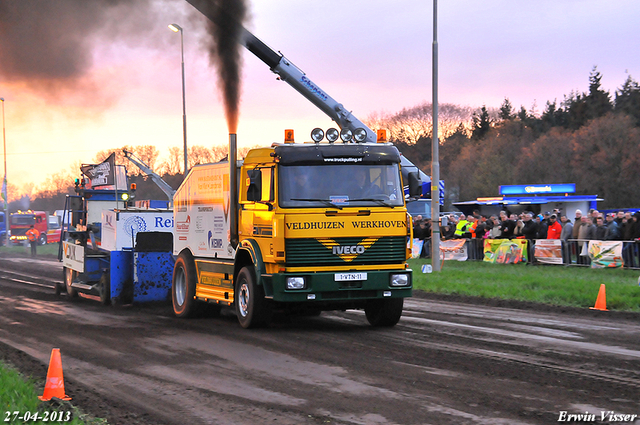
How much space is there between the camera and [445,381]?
25.8 feet

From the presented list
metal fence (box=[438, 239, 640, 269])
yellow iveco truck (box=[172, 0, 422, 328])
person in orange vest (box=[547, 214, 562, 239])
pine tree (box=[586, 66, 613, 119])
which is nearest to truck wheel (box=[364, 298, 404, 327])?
yellow iveco truck (box=[172, 0, 422, 328])

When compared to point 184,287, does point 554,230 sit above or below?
above

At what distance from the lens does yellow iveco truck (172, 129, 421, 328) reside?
1152cm

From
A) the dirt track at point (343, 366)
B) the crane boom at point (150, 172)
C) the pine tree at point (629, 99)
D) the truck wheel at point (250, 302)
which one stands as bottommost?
the dirt track at point (343, 366)

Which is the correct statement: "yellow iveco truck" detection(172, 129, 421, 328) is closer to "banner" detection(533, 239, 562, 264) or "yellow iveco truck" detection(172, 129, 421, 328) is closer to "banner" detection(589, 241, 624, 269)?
"banner" detection(589, 241, 624, 269)

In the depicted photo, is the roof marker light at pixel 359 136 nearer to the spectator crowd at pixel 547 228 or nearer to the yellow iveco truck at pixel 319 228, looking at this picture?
the yellow iveco truck at pixel 319 228

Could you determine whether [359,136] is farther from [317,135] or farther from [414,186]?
[414,186]

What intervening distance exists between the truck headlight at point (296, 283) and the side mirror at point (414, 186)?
91.0 inches

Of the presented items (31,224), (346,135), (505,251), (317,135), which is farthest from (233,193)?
(31,224)

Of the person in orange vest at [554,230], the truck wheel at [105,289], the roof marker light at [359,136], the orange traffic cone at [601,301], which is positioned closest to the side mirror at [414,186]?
the roof marker light at [359,136]

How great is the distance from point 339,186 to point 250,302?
8.04ft

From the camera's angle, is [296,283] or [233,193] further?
[233,193]

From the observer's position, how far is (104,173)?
69.9ft

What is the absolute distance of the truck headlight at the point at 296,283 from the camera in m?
11.5
